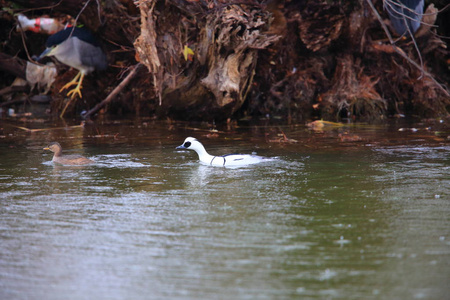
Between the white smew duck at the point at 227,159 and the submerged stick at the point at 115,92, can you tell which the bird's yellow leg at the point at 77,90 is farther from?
the white smew duck at the point at 227,159

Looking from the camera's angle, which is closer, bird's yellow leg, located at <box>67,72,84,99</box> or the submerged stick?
the submerged stick

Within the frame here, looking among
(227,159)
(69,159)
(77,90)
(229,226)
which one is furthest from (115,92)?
(229,226)

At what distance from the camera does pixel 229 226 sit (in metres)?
5.43

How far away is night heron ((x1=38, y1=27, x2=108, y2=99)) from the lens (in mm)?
15859

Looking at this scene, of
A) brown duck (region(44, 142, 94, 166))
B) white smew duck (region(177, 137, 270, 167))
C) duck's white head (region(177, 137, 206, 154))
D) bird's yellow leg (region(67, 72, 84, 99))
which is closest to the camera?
white smew duck (region(177, 137, 270, 167))

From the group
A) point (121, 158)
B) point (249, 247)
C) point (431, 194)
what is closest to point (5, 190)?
point (121, 158)

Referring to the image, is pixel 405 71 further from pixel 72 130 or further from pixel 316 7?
pixel 72 130

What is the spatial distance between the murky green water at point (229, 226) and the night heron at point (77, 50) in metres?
6.45

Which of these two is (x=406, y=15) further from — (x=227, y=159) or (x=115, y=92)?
(x=115, y=92)

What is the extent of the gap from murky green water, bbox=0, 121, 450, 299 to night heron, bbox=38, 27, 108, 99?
6.45 meters

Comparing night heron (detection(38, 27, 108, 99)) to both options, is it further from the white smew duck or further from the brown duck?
the white smew duck

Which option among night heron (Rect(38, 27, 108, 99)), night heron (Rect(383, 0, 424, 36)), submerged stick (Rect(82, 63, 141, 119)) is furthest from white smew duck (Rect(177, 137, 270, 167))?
night heron (Rect(38, 27, 108, 99))

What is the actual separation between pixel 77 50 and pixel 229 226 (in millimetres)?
11606

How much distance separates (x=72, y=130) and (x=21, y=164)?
486 centimetres
